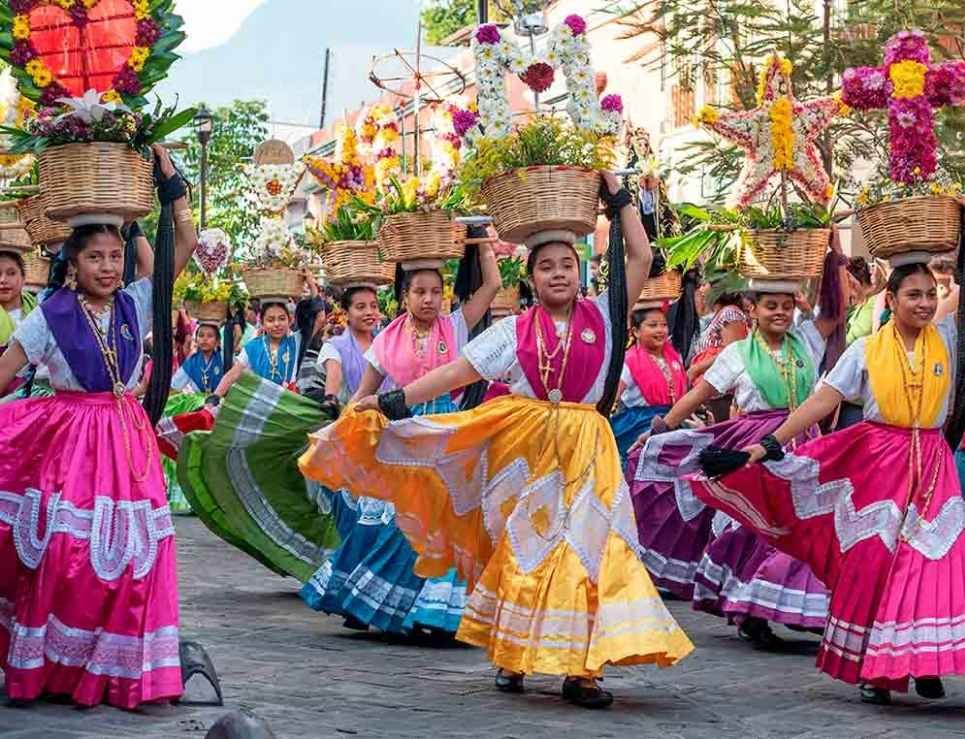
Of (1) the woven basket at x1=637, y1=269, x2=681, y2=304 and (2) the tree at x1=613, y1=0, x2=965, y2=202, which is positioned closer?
(1) the woven basket at x1=637, y1=269, x2=681, y2=304

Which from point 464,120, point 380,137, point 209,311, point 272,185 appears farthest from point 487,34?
point 209,311

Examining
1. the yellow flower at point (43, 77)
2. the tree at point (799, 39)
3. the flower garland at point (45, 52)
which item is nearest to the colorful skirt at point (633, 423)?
the flower garland at point (45, 52)

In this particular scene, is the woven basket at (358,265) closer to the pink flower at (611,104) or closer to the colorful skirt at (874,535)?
the pink flower at (611,104)

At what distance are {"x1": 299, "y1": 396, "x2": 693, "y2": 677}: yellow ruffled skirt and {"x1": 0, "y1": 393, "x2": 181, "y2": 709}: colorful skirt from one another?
3.11 ft

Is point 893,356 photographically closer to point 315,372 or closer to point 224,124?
point 315,372

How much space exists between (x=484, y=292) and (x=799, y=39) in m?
10.5

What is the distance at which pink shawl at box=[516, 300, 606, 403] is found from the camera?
8531 millimetres

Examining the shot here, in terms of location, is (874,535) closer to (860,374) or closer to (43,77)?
(860,374)

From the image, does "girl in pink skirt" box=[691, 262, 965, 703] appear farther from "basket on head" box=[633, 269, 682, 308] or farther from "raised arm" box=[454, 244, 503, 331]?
"basket on head" box=[633, 269, 682, 308]

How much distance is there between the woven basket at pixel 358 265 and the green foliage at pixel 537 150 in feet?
9.51

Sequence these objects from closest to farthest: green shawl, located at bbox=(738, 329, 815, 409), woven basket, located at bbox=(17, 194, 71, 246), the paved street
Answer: the paved street
woven basket, located at bbox=(17, 194, 71, 246)
green shawl, located at bbox=(738, 329, 815, 409)

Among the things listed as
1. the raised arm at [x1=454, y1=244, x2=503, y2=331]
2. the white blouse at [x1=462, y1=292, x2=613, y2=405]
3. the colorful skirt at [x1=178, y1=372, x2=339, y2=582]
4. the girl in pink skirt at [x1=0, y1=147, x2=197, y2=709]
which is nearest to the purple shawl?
the girl in pink skirt at [x1=0, y1=147, x2=197, y2=709]

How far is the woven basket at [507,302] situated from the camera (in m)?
14.8

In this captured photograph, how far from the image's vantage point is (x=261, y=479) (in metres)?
11.5
